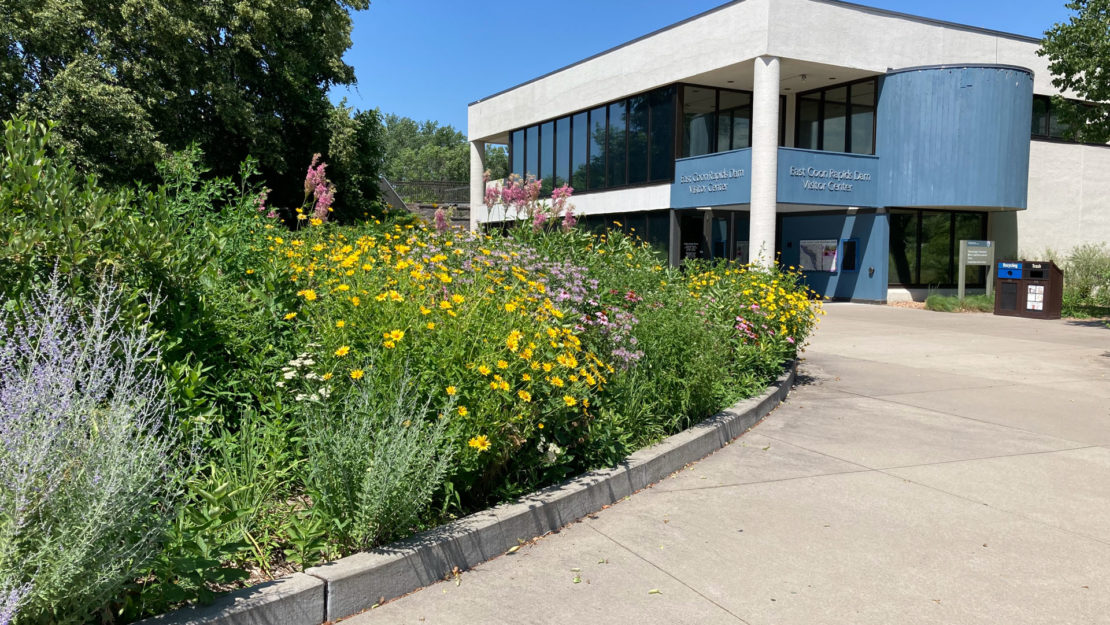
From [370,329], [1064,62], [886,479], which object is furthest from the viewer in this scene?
[1064,62]

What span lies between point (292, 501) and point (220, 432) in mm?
656

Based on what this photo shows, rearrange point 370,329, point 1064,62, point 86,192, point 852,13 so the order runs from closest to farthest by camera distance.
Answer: point 86,192
point 370,329
point 1064,62
point 852,13

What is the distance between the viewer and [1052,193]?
2697 centimetres

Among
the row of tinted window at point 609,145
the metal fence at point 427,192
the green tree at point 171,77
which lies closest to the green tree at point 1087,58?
the row of tinted window at point 609,145

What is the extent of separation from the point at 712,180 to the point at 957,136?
6901mm

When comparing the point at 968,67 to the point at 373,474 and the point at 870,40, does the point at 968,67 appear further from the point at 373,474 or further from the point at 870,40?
the point at 373,474

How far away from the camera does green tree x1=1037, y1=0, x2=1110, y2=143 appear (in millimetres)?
17781

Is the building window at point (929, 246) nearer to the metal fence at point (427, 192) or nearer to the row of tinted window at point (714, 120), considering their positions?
the row of tinted window at point (714, 120)

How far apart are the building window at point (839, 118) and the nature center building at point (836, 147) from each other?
44 mm

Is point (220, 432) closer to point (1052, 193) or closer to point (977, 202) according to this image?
point (977, 202)

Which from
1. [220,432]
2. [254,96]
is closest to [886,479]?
[220,432]

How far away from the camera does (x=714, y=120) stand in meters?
26.0

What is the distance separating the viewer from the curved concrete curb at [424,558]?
3.02 meters

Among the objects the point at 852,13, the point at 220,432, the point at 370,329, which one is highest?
the point at 852,13
